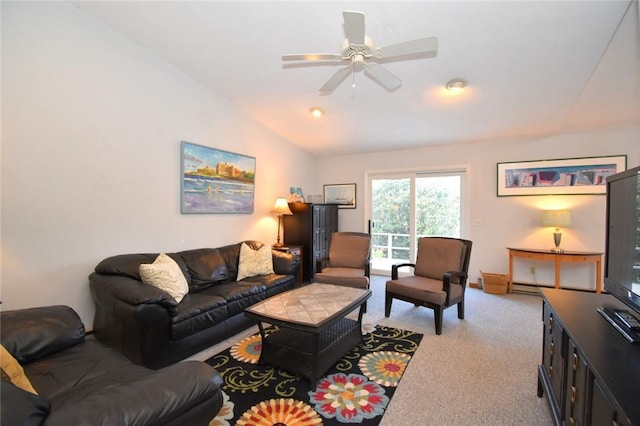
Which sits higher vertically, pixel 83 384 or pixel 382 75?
pixel 382 75

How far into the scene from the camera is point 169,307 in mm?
2311

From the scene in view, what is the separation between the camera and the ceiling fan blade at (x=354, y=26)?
168cm

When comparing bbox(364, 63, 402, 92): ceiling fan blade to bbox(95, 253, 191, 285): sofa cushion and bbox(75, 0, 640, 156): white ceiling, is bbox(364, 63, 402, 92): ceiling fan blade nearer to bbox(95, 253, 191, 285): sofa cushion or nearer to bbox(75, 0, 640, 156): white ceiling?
bbox(75, 0, 640, 156): white ceiling

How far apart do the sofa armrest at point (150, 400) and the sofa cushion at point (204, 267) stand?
2.15 metres

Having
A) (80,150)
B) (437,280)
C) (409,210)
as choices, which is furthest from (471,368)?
(80,150)

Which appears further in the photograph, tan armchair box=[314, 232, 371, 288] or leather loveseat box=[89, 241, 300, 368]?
tan armchair box=[314, 232, 371, 288]

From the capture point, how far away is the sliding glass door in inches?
199

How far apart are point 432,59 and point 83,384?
3593mm

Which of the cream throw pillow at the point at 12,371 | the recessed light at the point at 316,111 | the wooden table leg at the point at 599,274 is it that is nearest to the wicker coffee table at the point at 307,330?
the cream throw pillow at the point at 12,371

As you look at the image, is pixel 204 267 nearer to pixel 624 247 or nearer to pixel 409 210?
pixel 624 247

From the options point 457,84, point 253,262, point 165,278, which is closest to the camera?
point 165,278

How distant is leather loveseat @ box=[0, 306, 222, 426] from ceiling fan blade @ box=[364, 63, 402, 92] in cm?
229

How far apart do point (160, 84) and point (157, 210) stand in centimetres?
145

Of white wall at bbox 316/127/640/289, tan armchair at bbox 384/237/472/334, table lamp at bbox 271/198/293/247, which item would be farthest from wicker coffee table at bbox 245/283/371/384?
white wall at bbox 316/127/640/289
